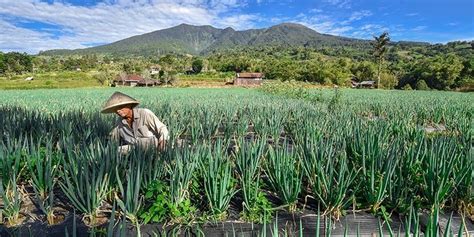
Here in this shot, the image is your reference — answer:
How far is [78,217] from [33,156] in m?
0.91

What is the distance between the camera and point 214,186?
2383mm

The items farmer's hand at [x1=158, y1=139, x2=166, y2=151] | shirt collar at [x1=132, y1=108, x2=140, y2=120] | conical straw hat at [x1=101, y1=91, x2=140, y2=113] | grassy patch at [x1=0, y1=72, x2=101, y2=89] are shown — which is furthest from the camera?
grassy patch at [x1=0, y1=72, x2=101, y2=89]

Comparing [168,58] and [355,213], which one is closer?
[355,213]

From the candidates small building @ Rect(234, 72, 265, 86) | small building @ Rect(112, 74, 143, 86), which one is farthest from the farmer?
small building @ Rect(112, 74, 143, 86)

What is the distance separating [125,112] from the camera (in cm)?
385

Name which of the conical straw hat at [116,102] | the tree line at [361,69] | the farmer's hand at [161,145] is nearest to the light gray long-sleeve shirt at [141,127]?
the conical straw hat at [116,102]

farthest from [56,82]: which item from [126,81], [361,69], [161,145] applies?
[361,69]

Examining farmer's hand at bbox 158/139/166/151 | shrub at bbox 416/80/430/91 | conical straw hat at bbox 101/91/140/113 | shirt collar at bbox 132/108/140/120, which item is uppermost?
conical straw hat at bbox 101/91/140/113

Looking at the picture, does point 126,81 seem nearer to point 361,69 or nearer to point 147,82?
point 147,82

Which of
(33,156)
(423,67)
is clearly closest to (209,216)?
(33,156)

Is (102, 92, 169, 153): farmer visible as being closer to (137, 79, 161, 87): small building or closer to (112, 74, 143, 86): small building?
(137, 79, 161, 87): small building

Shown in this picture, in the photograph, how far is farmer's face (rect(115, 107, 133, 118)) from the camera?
381cm

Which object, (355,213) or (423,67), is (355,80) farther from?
(355,213)

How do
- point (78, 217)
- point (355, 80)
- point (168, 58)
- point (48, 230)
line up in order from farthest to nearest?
point (168, 58)
point (355, 80)
point (78, 217)
point (48, 230)
